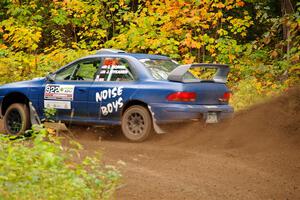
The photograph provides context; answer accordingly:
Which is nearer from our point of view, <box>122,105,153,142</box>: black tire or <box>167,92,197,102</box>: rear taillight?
<box>167,92,197,102</box>: rear taillight

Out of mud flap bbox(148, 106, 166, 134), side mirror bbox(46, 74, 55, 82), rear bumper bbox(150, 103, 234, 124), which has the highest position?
side mirror bbox(46, 74, 55, 82)

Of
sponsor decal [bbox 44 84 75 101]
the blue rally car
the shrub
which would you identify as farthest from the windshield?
the shrub

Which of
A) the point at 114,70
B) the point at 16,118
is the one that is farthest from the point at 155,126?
the point at 16,118

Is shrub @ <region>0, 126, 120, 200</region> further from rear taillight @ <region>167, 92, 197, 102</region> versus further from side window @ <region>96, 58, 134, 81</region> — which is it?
side window @ <region>96, 58, 134, 81</region>

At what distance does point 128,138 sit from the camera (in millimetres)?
11250

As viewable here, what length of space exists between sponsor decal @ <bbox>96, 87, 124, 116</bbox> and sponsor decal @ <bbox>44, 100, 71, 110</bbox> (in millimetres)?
677

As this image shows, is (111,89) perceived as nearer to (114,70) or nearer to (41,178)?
(114,70)

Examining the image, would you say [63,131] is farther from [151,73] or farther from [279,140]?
[279,140]

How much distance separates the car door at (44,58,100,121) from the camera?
39.0 feet

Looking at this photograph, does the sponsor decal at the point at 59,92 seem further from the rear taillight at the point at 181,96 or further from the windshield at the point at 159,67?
the rear taillight at the point at 181,96

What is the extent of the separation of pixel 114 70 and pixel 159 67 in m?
0.82

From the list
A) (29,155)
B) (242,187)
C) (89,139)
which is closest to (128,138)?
(89,139)

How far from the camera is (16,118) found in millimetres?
12516

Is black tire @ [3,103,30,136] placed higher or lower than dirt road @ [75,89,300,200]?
higher
